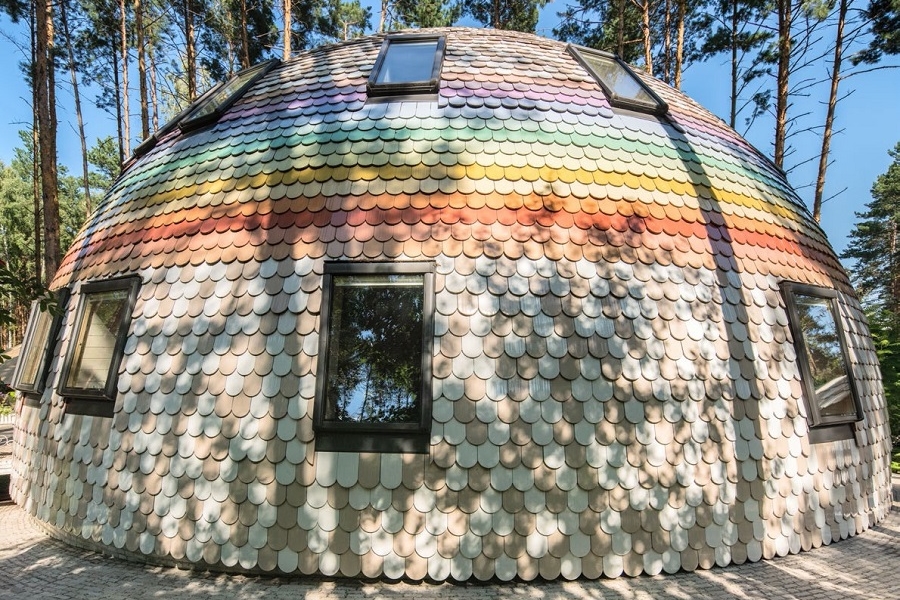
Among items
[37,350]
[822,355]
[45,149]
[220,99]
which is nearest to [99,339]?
[37,350]

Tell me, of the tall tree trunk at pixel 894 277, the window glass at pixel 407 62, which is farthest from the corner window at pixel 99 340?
the tall tree trunk at pixel 894 277

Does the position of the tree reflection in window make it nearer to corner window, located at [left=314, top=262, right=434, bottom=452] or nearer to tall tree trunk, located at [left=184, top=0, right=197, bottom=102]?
corner window, located at [left=314, top=262, right=434, bottom=452]

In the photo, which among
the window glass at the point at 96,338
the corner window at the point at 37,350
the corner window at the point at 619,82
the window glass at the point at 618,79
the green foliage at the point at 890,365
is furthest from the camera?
the green foliage at the point at 890,365

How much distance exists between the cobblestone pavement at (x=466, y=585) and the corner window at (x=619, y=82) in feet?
15.1

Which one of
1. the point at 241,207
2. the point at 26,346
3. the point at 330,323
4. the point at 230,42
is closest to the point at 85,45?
the point at 230,42

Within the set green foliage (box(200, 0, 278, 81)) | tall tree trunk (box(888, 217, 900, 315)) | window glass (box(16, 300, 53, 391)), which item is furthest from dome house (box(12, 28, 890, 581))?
tall tree trunk (box(888, 217, 900, 315))

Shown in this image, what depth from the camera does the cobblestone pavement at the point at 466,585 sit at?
3.11 metres

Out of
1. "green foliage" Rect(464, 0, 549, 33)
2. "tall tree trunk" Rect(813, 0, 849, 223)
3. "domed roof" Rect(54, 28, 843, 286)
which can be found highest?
"green foliage" Rect(464, 0, 549, 33)

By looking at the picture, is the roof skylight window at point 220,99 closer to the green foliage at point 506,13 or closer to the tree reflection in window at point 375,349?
the tree reflection in window at point 375,349

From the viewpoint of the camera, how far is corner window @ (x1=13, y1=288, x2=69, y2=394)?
489 centimetres

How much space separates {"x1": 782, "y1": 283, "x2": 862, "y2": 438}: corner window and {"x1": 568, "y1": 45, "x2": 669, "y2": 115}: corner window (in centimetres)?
247

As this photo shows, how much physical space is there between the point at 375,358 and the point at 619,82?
15.3 feet

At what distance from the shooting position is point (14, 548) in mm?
3992

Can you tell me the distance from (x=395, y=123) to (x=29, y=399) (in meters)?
5.28
